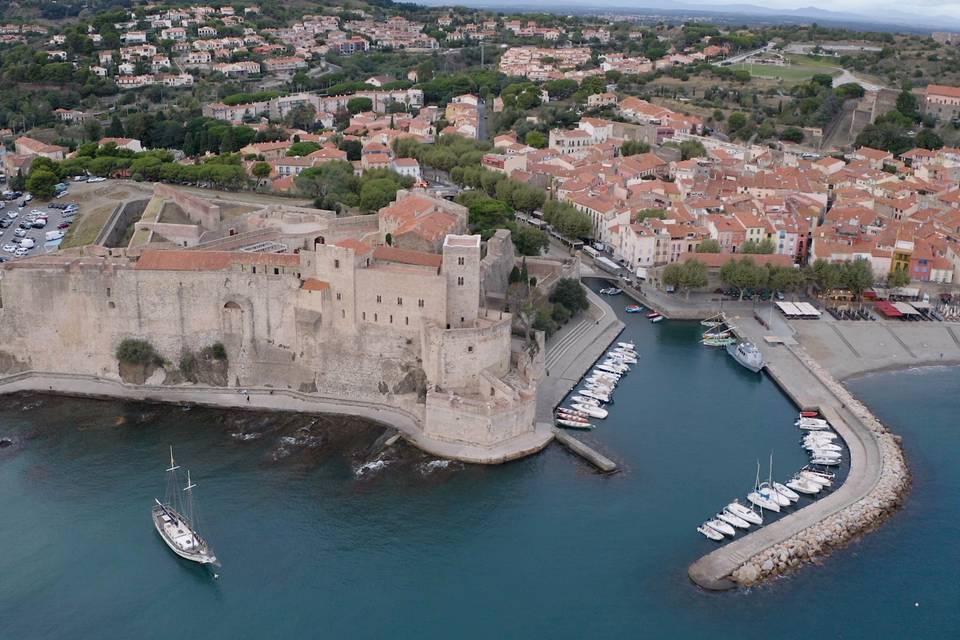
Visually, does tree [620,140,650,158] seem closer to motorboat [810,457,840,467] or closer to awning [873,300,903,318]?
awning [873,300,903,318]

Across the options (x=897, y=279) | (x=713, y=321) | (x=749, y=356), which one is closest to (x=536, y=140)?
(x=713, y=321)

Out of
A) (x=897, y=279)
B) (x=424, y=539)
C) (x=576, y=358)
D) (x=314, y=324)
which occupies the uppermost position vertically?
(x=314, y=324)

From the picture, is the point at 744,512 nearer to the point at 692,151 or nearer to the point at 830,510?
the point at 830,510

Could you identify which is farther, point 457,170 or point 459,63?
point 459,63

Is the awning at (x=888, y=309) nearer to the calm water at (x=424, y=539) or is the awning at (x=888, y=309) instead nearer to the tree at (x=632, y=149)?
the calm water at (x=424, y=539)

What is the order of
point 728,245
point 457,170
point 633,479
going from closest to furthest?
point 633,479 → point 728,245 → point 457,170

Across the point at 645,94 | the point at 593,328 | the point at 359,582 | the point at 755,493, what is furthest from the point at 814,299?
the point at 645,94

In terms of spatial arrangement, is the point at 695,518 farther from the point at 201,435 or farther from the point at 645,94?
the point at 645,94

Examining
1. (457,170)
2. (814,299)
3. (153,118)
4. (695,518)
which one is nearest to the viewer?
(695,518)
